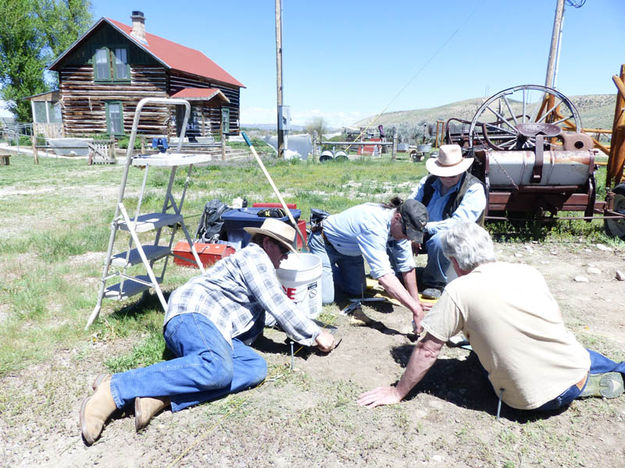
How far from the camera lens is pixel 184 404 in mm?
2637

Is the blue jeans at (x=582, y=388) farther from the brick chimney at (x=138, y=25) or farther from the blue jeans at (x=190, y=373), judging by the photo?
the brick chimney at (x=138, y=25)

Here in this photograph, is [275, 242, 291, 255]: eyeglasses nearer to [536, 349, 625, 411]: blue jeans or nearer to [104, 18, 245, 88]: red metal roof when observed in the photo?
[536, 349, 625, 411]: blue jeans

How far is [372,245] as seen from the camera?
3.46 meters

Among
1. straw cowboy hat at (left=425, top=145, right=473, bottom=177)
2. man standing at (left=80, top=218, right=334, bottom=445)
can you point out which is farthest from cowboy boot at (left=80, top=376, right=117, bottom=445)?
straw cowboy hat at (left=425, top=145, right=473, bottom=177)

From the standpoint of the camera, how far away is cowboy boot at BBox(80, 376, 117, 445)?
2.36 meters


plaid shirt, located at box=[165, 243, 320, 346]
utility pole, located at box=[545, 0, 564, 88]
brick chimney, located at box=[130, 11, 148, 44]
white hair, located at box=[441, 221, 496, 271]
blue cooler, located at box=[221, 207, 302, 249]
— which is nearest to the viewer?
white hair, located at box=[441, 221, 496, 271]

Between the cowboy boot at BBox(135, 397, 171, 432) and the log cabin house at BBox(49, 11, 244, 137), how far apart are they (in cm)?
2070

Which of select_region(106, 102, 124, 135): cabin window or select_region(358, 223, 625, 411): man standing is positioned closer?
select_region(358, 223, 625, 411): man standing

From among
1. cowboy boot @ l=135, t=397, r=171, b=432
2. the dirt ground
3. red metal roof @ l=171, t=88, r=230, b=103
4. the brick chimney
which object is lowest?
the dirt ground

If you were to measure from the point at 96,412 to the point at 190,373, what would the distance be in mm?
523

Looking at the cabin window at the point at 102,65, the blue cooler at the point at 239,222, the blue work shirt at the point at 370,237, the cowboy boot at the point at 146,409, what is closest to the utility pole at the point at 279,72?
the cabin window at the point at 102,65

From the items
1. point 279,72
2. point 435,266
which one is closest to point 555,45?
point 279,72

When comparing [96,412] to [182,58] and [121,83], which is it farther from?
[182,58]

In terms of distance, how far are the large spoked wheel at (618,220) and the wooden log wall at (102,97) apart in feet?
66.4
